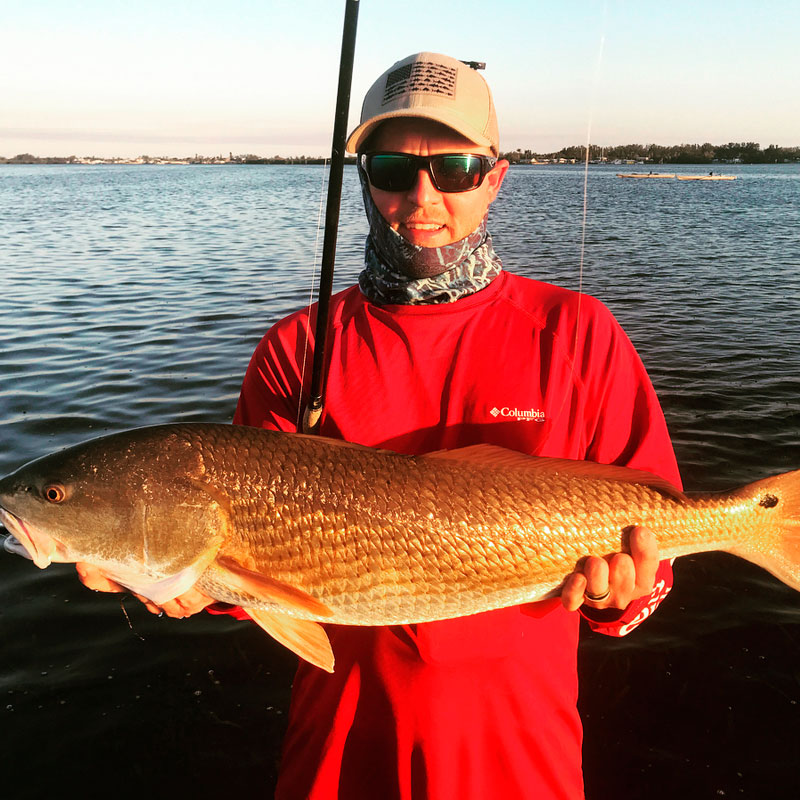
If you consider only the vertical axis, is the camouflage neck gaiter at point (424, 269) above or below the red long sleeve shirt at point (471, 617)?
above

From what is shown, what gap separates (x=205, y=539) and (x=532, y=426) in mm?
1332

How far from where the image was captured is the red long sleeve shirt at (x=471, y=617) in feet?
8.14

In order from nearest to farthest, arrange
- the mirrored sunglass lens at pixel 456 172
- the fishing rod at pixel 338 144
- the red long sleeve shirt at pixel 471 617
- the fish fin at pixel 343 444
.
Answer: the red long sleeve shirt at pixel 471 617
the fish fin at pixel 343 444
the mirrored sunglass lens at pixel 456 172
the fishing rod at pixel 338 144

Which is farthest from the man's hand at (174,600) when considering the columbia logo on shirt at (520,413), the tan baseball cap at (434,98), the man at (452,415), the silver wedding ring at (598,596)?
the tan baseball cap at (434,98)

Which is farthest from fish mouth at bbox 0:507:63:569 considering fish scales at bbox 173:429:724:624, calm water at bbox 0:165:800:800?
calm water at bbox 0:165:800:800

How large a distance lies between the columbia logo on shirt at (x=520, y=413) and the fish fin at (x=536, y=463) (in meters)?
0.14

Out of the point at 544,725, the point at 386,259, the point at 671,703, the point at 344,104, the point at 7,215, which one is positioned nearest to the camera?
the point at 544,725

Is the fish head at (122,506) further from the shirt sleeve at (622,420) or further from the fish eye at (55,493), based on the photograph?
the shirt sleeve at (622,420)

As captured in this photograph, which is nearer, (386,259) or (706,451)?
(386,259)

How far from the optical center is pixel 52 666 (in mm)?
5711

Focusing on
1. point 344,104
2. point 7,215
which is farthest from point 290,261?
point 7,215

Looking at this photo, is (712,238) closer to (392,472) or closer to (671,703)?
(671,703)

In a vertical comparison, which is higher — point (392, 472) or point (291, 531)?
point (392, 472)

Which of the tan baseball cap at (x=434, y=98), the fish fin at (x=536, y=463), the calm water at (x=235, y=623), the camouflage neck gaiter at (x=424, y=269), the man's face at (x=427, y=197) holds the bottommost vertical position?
the calm water at (x=235, y=623)
